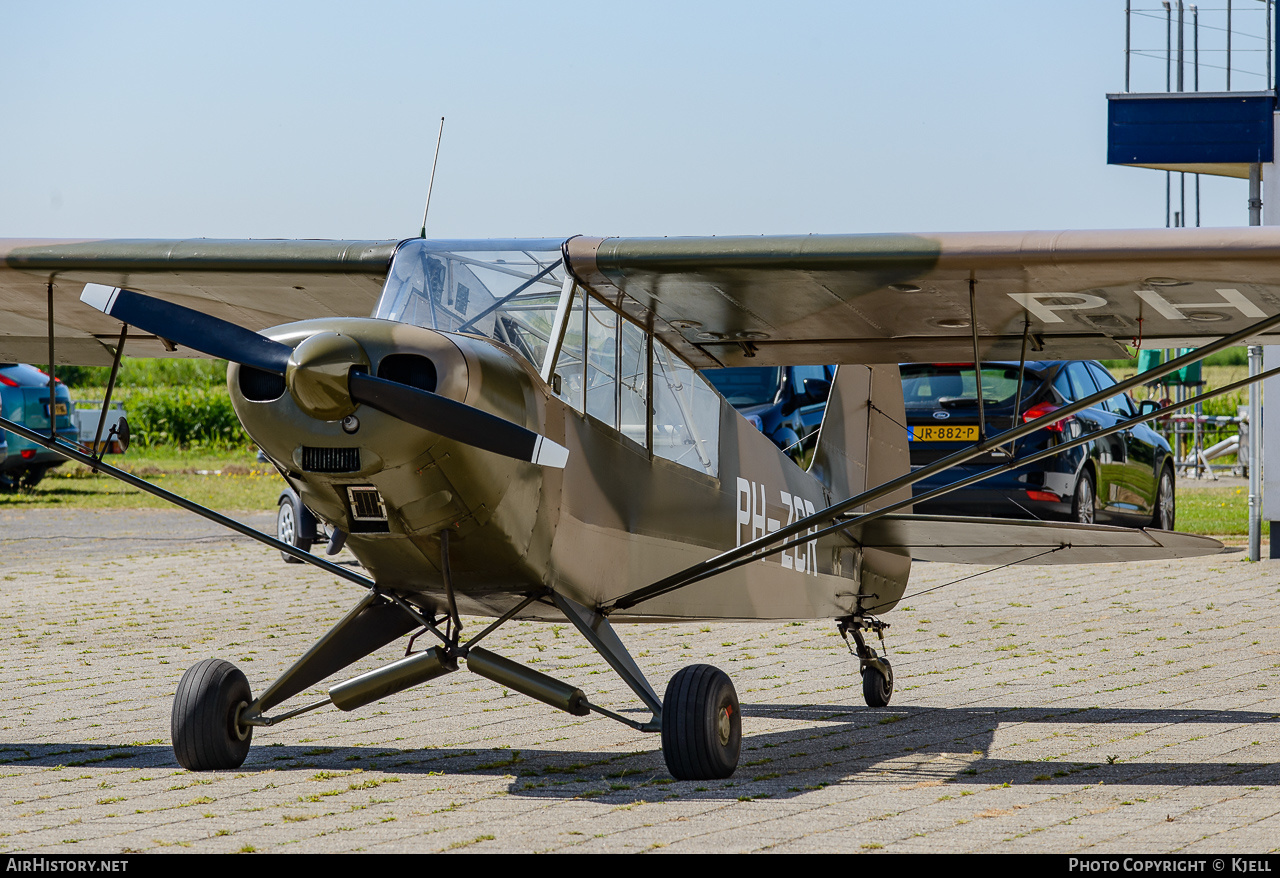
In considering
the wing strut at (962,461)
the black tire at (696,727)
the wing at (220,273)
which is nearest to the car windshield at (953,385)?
the wing strut at (962,461)

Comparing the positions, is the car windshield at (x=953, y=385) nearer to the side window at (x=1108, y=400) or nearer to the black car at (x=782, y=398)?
the black car at (x=782, y=398)

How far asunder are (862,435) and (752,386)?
5.61m

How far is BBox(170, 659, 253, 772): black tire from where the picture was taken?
5.87 meters

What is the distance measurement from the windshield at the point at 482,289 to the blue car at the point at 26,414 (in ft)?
66.5

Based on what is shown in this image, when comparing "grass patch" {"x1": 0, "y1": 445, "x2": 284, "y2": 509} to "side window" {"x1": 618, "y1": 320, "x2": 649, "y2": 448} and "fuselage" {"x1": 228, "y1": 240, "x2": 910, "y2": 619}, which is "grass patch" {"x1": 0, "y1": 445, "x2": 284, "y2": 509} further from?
"side window" {"x1": 618, "y1": 320, "x2": 649, "y2": 448}

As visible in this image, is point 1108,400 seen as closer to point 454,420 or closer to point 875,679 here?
point 875,679

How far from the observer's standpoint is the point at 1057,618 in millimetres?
11688

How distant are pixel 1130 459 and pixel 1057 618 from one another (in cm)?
352

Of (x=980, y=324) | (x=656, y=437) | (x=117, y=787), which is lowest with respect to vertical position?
(x=117, y=787)

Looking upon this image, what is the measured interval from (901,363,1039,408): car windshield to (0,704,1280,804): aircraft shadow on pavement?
19.2 feet

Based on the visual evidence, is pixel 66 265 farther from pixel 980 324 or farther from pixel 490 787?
pixel 980 324

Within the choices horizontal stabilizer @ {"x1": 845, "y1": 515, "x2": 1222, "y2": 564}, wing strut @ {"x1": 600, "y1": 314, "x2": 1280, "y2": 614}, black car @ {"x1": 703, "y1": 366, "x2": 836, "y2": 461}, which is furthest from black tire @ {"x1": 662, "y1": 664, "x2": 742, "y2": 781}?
black car @ {"x1": 703, "y1": 366, "x2": 836, "y2": 461}

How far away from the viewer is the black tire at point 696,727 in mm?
5605

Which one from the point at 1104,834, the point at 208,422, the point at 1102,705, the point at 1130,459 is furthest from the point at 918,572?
the point at 208,422
